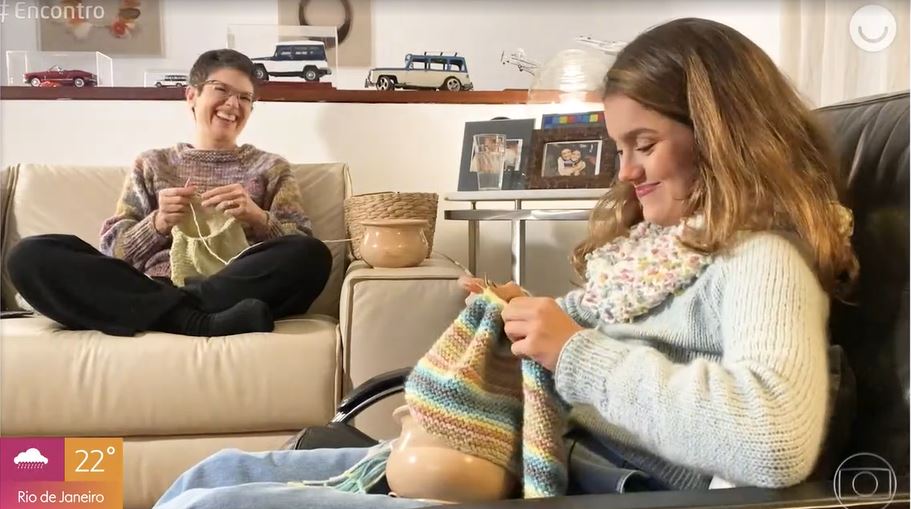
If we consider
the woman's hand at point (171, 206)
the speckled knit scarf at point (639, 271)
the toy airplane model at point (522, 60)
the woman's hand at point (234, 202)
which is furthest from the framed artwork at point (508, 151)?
the speckled knit scarf at point (639, 271)

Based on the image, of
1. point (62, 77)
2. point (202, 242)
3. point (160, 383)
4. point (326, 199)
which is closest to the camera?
point (160, 383)

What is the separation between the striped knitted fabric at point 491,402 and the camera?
2.04 ft

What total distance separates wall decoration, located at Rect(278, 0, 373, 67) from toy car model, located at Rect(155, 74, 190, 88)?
0.36 m

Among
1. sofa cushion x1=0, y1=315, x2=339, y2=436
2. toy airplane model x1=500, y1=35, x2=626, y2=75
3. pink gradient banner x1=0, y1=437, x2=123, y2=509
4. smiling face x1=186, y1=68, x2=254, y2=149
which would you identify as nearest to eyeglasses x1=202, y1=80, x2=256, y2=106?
smiling face x1=186, y1=68, x2=254, y2=149

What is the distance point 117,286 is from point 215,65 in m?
0.66

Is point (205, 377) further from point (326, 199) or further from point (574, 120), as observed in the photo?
point (574, 120)

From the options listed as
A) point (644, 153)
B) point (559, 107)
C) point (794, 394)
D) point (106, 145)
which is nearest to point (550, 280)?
point (559, 107)

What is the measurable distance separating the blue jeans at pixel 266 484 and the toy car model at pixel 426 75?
5.00 ft

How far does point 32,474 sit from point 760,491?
2.38ft

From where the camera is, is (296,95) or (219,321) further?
(296,95)

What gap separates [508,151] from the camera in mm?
1863

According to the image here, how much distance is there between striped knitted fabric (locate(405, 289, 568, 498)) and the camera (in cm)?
62

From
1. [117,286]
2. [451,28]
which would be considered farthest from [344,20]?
[117,286]

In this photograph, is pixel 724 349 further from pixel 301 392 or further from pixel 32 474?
pixel 301 392
